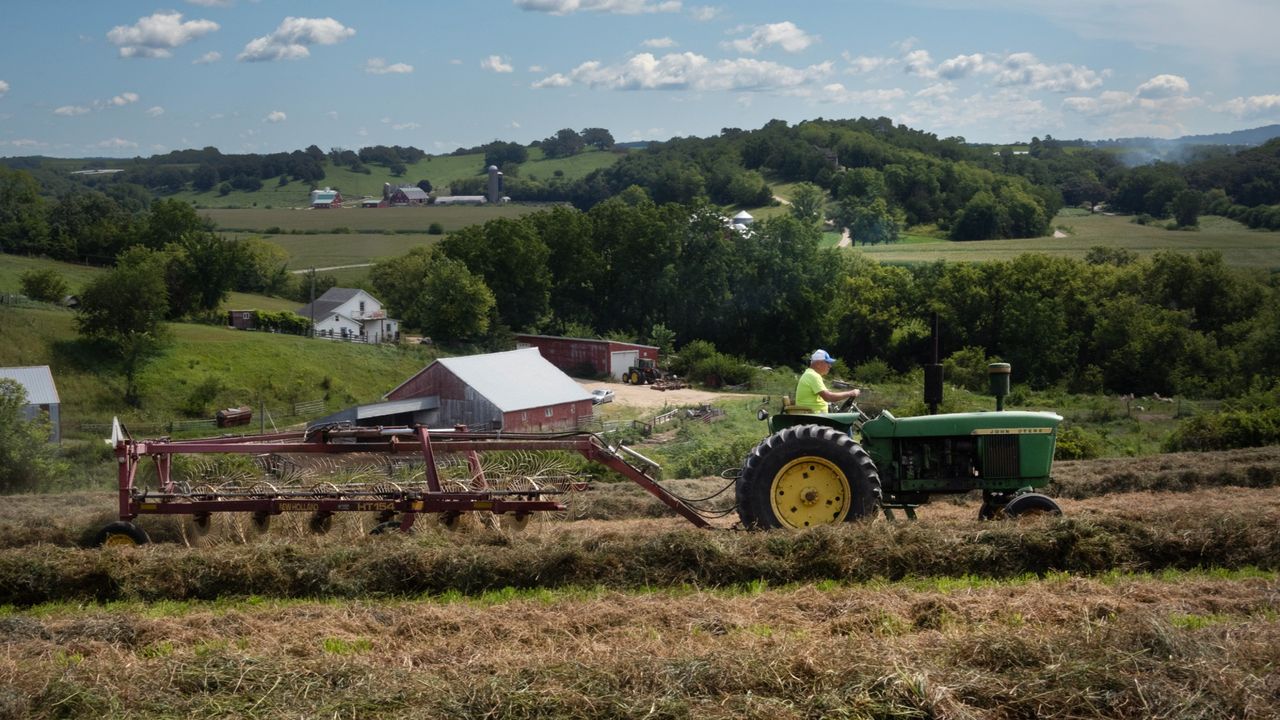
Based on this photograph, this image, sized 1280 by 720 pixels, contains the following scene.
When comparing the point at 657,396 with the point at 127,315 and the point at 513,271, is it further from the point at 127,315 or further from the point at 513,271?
the point at 127,315

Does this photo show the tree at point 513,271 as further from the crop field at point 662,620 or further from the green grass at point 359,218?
the crop field at point 662,620

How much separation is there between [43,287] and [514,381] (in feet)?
103

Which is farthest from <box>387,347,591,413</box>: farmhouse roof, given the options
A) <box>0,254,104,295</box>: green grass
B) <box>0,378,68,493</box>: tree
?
<box>0,254,104,295</box>: green grass

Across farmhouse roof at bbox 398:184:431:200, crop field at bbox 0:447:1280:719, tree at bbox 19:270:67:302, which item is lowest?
crop field at bbox 0:447:1280:719

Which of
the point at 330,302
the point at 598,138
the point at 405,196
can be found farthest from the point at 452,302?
the point at 598,138

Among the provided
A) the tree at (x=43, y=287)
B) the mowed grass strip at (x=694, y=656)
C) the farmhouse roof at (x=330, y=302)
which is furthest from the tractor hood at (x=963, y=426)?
the tree at (x=43, y=287)

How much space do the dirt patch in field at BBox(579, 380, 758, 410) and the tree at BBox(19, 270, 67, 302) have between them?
2767cm

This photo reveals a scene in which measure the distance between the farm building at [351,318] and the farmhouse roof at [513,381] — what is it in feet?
61.7

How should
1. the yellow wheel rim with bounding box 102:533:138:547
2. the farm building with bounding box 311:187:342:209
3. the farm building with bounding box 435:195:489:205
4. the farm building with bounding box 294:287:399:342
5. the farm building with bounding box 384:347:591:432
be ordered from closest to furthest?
the yellow wheel rim with bounding box 102:533:138:547, the farm building with bounding box 384:347:591:432, the farm building with bounding box 294:287:399:342, the farm building with bounding box 311:187:342:209, the farm building with bounding box 435:195:489:205

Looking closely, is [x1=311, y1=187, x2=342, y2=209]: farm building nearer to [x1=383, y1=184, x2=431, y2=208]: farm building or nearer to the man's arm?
[x1=383, y1=184, x2=431, y2=208]: farm building

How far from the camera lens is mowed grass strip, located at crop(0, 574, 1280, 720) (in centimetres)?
599

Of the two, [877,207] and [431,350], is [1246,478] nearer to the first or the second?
[431,350]

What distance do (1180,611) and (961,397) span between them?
3591cm

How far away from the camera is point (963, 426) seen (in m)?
11.4
